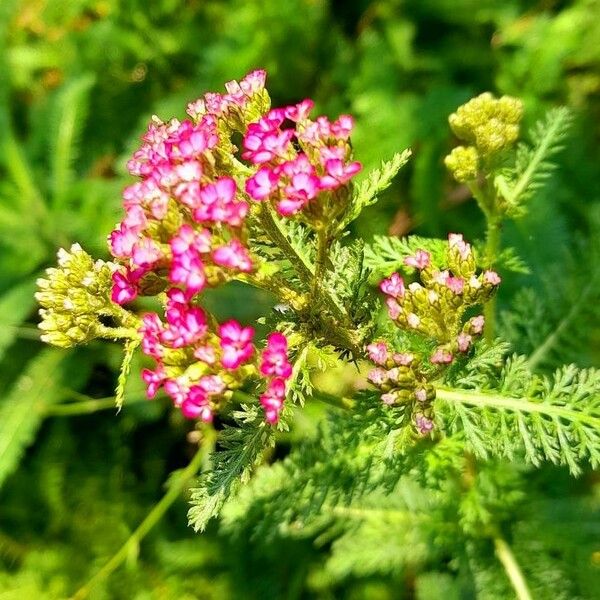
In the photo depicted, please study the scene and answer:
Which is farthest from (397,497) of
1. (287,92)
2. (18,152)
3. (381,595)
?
(18,152)

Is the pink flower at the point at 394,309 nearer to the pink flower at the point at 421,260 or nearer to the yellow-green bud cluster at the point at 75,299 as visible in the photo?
the pink flower at the point at 421,260

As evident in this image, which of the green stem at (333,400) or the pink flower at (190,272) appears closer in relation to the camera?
the pink flower at (190,272)

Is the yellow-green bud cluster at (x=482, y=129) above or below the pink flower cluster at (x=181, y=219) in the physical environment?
above

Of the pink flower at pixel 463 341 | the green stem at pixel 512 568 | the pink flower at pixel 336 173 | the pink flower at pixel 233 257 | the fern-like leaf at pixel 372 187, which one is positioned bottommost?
the green stem at pixel 512 568

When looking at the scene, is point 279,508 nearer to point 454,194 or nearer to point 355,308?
point 355,308

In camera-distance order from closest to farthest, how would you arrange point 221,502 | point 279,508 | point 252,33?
point 221,502
point 279,508
point 252,33

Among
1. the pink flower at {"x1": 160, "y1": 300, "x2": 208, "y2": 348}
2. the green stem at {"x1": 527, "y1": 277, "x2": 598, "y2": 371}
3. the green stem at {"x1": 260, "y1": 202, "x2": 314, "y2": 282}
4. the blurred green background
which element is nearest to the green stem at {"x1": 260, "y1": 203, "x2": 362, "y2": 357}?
the green stem at {"x1": 260, "y1": 202, "x2": 314, "y2": 282}

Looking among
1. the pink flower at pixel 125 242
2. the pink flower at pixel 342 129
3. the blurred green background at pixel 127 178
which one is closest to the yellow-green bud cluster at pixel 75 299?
the pink flower at pixel 125 242
